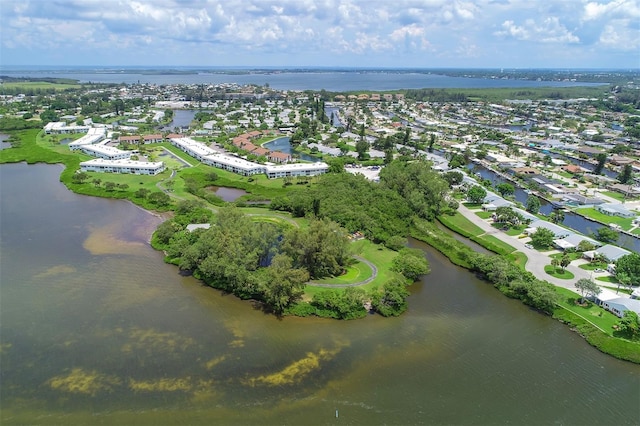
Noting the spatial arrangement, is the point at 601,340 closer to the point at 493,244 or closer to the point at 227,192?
the point at 493,244

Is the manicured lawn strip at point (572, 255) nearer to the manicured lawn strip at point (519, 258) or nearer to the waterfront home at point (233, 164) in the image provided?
the manicured lawn strip at point (519, 258)

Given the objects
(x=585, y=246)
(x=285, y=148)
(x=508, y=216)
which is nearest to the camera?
(x=585, y=246)

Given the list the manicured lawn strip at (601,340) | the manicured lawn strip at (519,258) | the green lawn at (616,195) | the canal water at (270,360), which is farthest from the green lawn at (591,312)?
the green lawn at (616,195)

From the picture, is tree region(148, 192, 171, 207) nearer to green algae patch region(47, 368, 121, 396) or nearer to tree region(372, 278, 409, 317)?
green algae patch region(47, 368, 121, 396)

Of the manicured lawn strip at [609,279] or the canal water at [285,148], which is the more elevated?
the canal water at [285,148]

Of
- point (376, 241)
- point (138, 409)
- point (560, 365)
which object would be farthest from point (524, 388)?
point (138, 409)

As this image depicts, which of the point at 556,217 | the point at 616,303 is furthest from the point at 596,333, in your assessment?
the point at 556,217

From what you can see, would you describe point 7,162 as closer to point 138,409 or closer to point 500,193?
point 138,409

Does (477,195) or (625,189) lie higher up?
(477,195)
